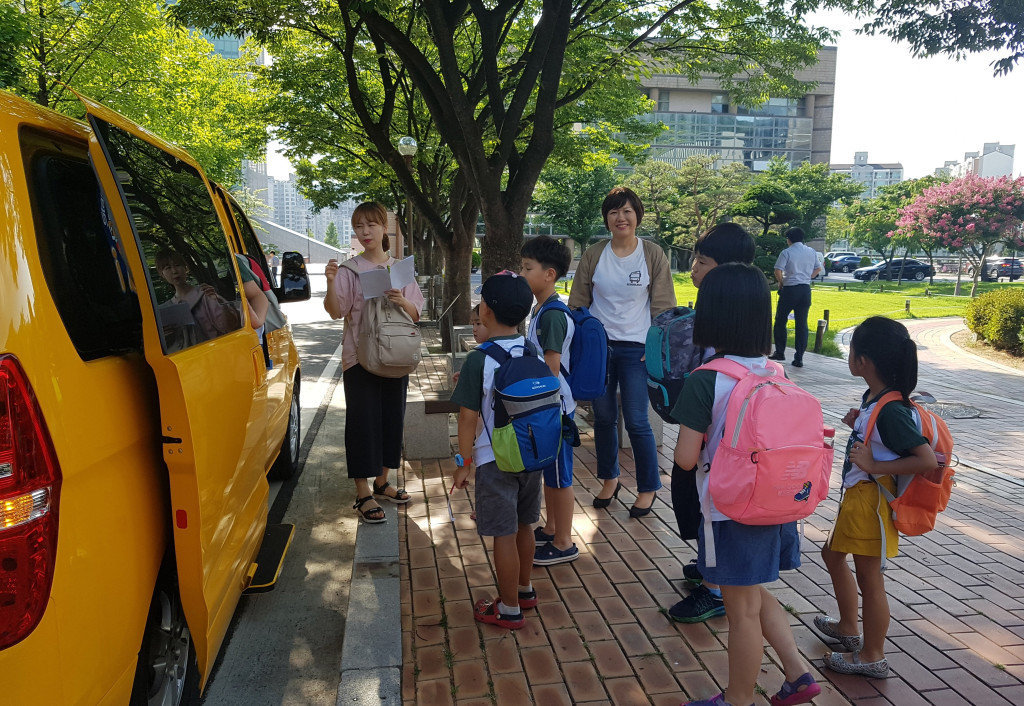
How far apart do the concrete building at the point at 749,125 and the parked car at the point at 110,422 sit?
8307cm

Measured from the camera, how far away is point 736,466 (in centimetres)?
235

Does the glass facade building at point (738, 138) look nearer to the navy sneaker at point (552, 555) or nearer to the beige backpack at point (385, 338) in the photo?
the beige backpack at point (385, 338)

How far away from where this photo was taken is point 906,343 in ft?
9.09

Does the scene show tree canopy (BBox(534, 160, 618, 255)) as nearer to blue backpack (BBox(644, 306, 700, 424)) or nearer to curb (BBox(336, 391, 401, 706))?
curb (BBox(336, 391, 401, 706))

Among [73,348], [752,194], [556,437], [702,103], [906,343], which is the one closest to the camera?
[73,348]

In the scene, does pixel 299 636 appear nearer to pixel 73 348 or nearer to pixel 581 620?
pixel 581 620

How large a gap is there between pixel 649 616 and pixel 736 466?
144 centimetres

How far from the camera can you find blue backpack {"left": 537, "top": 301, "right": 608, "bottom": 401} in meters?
3.98

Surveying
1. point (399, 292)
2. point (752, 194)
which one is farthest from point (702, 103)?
point (399, 292)

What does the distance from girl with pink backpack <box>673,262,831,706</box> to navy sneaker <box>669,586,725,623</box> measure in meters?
0.76

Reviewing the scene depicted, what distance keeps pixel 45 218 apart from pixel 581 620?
2.74 m

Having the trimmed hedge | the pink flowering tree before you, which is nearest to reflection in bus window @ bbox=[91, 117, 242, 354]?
the trimmed hedge

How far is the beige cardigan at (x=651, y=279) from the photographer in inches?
171

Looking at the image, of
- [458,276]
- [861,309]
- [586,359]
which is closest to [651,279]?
[586,359]
